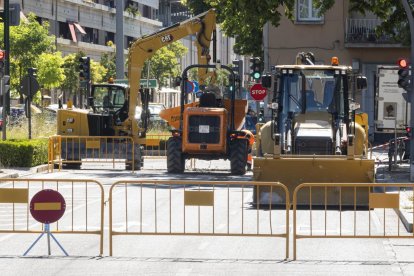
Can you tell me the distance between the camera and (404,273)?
13.9m

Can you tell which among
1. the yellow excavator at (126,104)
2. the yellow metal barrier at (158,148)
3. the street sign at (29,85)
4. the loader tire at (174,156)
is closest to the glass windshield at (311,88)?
the loader tire at (174,156)

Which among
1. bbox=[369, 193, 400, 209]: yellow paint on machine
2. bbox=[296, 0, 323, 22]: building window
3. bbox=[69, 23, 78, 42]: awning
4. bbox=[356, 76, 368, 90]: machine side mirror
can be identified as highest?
bbox=[69, 23, 78, 42]: awning

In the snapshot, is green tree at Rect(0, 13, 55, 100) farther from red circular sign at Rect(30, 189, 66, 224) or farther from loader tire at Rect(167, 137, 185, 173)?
red circular sign at Rect(30, 189, 66, 224)

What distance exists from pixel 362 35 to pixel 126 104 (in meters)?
19.2

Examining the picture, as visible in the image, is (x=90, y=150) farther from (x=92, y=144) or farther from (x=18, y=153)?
(x=18, y=153)

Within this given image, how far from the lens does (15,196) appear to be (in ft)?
51.9

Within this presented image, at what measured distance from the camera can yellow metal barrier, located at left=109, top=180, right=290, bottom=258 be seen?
1575 centimetres

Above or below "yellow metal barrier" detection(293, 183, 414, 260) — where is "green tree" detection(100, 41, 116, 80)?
above

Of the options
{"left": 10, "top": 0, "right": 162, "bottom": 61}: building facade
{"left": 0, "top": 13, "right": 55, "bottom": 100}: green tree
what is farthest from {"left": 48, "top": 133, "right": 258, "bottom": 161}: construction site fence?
{"left": 10, "top": 0, "right": 162, "bottom": 61}: building facade

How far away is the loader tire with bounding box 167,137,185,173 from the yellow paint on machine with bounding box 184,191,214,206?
633 inches

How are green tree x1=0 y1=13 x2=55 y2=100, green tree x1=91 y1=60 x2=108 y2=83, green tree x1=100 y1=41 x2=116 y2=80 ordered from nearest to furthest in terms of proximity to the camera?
green tree x1=0 y1=13 x2=55 y2=100, green tree x1=91 y1=60 x2=108 y2=83, green tree x1=100 y1=41 x2=116 y2=80

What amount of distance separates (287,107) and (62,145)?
11.3 meters

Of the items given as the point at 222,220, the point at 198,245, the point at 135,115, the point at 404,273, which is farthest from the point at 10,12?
the point at 404,273

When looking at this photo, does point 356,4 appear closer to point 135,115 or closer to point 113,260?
point 135,115
